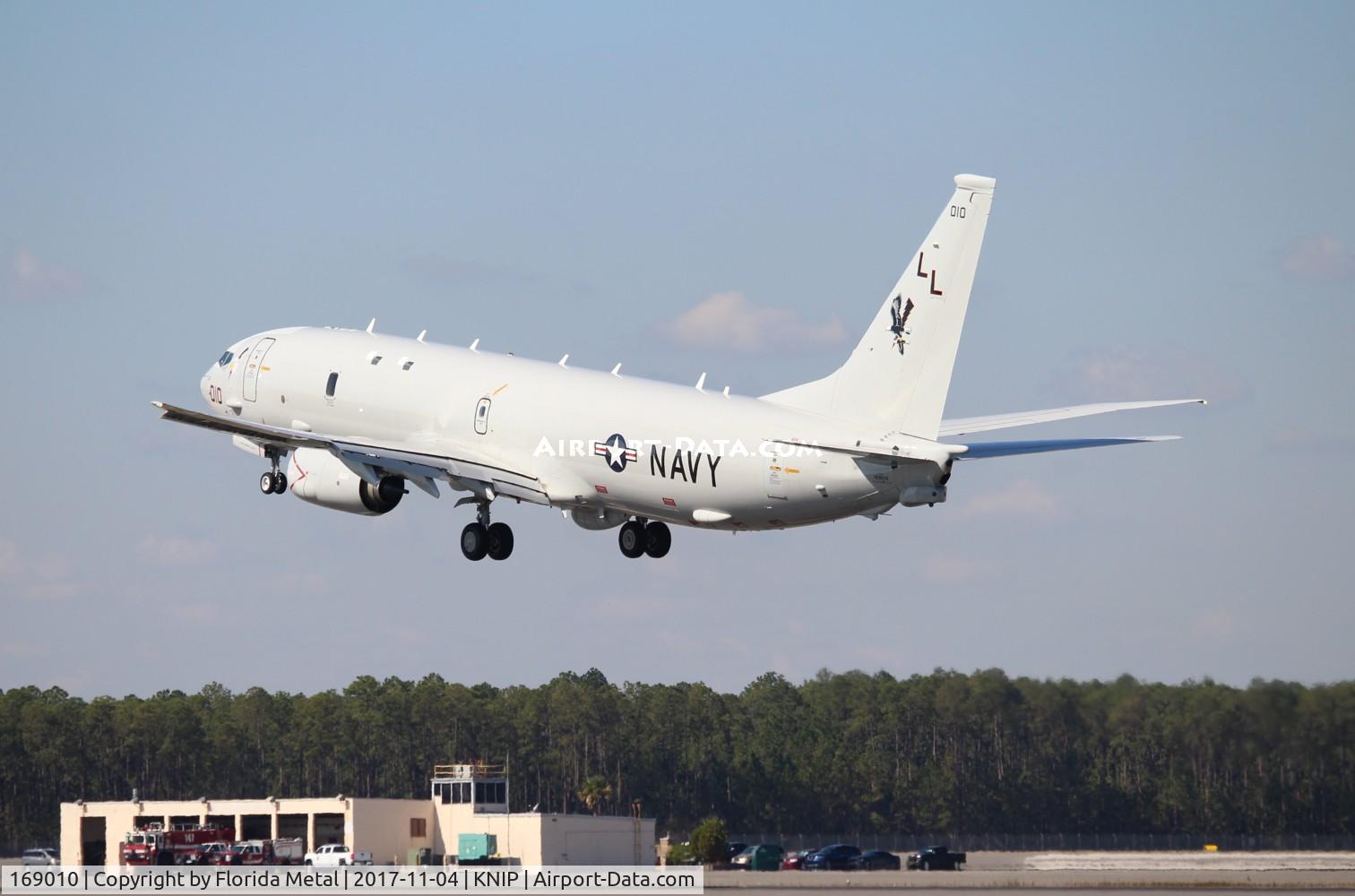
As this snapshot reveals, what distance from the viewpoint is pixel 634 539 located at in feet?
217

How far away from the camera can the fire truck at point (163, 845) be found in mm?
95250

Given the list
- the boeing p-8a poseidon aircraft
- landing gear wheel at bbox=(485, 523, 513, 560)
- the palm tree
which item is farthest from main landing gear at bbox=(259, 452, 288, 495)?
the palm tree

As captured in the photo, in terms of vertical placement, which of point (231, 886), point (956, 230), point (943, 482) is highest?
point (956, 230)

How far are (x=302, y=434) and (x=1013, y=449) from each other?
2117 cm

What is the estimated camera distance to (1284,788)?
96875 millimetres

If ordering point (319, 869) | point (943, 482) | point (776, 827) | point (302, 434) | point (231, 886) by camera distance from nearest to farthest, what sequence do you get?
point (943, 482) < point (302, 434) < point (231, 886) < point (319, 869) < point (776, 827)

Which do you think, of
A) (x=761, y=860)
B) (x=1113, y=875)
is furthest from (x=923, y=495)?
(x=761, y=860)

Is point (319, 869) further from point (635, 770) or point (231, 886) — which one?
point (635, 770)

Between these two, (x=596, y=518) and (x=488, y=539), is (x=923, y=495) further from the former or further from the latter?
(x=488, y=539)

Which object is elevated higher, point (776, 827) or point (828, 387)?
point (828, 387)

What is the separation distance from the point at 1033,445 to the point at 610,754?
108 metres

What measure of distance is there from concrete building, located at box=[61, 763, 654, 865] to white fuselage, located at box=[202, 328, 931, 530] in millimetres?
39201

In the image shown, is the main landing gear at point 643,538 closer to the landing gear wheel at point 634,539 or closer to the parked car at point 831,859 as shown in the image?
the landing gear wheel at point 634,539

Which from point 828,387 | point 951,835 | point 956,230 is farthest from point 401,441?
point 951,835
